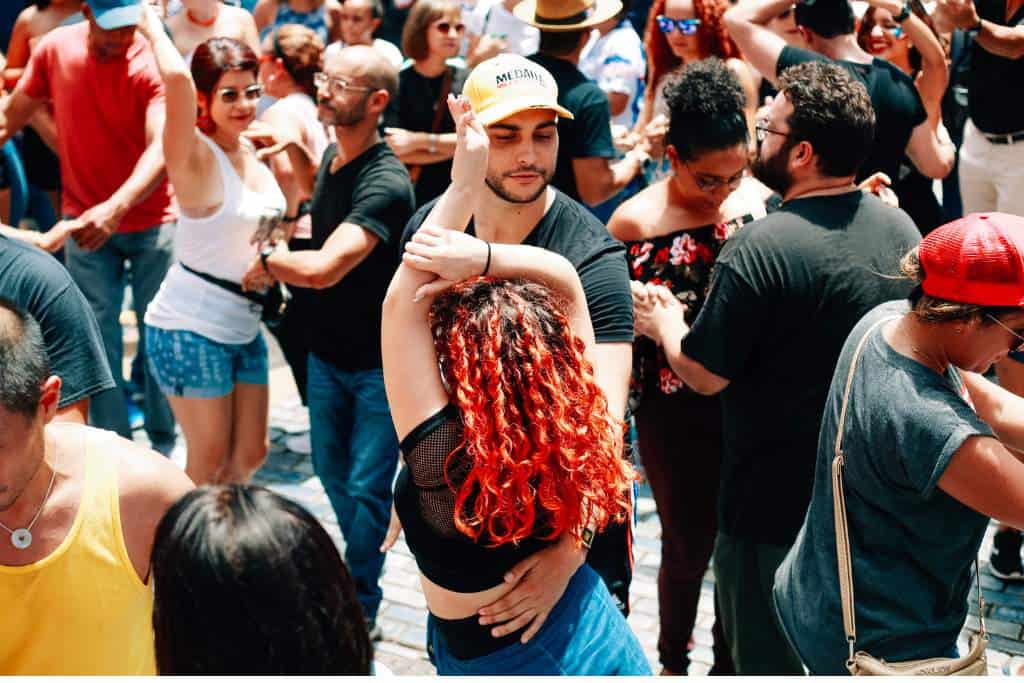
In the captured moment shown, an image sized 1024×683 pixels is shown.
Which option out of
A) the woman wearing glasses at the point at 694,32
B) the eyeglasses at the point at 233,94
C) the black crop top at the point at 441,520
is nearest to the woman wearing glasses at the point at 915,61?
the woman wearing glasses at the point at 694,32

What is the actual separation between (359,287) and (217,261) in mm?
615

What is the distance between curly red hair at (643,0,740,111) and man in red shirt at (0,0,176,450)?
8.15ft

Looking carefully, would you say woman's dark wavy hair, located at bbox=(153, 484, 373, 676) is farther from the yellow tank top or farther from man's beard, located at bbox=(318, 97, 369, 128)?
man's beard, located at bbox=(318, 97, 369, 128)

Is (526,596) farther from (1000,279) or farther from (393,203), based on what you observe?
(393,203)

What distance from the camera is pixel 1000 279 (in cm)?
234

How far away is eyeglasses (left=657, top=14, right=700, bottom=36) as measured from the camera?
5.63 m

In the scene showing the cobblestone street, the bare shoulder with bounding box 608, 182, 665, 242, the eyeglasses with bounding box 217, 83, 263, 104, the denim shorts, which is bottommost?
the cobblestone street

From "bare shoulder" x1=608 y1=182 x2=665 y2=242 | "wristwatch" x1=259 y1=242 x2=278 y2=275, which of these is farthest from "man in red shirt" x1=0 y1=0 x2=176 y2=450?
"bare shoulder" x1=608 y1=182 x2=665 y2=242

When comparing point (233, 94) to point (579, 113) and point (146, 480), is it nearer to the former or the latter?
point (579, 113)

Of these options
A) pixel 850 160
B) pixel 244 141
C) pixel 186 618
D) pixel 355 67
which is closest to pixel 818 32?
pixel 850 160

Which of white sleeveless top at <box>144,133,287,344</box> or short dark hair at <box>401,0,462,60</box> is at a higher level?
short dark hair at <box>401,0,462,60</box>

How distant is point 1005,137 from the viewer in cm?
526

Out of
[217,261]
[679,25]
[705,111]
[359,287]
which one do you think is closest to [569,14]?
[679,25]

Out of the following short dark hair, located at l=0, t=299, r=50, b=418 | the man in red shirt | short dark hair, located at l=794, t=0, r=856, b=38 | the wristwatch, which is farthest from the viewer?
the man in red shirt
